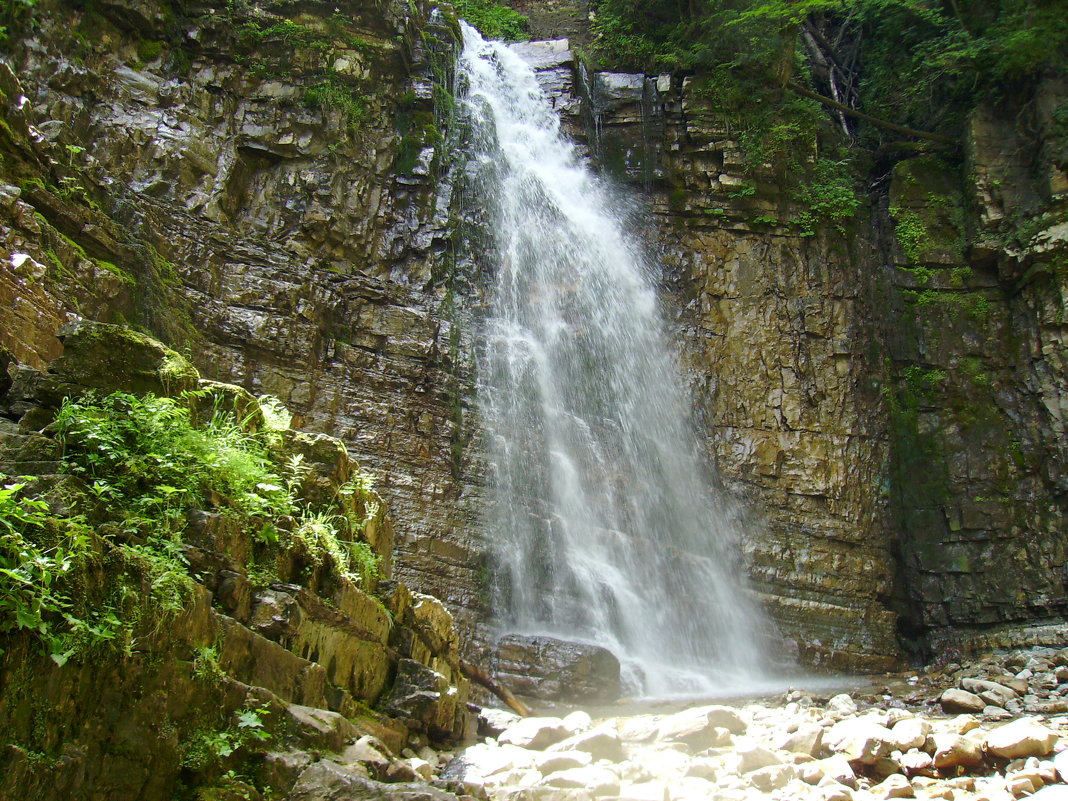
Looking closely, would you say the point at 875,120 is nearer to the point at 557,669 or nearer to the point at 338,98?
the point at 338,98

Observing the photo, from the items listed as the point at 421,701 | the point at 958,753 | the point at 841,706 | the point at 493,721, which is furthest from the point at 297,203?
the point at 958,753

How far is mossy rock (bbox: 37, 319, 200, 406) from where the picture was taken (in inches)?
176

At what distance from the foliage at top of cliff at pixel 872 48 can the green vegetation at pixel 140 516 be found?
50.1 feet

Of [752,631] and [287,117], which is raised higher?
[287,117]

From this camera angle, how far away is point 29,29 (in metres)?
12.2

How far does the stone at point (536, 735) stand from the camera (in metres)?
6.93

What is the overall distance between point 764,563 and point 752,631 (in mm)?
1334

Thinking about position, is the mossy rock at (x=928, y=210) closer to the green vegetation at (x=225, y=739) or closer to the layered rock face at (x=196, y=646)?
the layered rock face at (x=196, y=646)

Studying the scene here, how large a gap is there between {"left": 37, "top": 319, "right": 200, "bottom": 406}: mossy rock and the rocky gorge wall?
5524mm

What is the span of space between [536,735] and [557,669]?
10.9 ft

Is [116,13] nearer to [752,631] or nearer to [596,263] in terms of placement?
[596,263]

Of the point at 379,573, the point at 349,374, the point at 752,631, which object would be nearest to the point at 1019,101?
the point at 752,631

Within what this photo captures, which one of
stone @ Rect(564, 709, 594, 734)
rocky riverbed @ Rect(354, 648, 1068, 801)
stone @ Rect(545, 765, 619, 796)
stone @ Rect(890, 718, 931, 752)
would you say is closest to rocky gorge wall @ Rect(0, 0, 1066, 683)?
stone @ Rect(564, 709, 594, 734)

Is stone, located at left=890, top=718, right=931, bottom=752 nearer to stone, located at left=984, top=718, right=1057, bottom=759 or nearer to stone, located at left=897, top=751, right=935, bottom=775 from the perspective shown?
stone, located at left=897, top=751, right=935, bottom=775
